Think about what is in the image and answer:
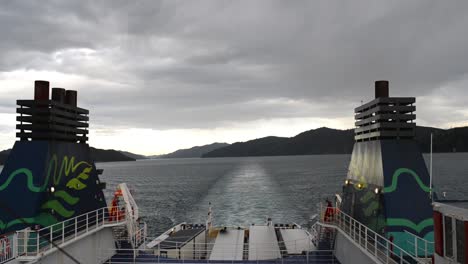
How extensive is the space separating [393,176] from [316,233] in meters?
12.1

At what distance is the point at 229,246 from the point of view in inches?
1164

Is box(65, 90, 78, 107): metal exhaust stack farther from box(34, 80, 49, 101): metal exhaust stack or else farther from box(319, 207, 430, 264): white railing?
box(319, 207, 430, 264): white railing

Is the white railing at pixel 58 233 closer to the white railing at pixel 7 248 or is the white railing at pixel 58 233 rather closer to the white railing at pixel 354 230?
the white railing at pixel 7 248

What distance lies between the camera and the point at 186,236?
3338 centimetres

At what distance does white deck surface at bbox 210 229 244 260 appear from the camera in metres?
Result: 26.8

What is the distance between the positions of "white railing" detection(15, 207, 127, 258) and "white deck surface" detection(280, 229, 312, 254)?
12.8 metres

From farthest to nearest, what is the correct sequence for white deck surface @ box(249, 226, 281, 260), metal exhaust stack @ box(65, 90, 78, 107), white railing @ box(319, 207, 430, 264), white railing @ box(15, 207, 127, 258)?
white deck surface @ box(249, 226, 281, 260), metal exhaust stack @ box(65, 90, 78, 107), white railing @ box(319, 207, 430, 264), white railing @ box(15, 207, 127, 258)

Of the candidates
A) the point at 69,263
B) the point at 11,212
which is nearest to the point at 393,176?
the point at 69,263

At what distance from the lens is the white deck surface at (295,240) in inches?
1159

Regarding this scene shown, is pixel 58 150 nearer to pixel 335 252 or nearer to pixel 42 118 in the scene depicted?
pixel 42 118

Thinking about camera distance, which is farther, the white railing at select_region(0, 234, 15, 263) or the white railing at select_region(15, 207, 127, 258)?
the white railing at select_region(0, 234, 15, 263)

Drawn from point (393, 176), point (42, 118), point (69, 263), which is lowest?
point (69, 263)

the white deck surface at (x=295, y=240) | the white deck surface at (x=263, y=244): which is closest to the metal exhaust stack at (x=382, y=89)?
the white deck surface at (x=263, y=244)

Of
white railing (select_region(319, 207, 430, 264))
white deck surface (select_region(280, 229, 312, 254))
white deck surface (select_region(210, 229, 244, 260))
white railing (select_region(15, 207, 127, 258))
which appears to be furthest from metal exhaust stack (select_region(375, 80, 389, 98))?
white railing (select_region(15, 207, 127, 258))
